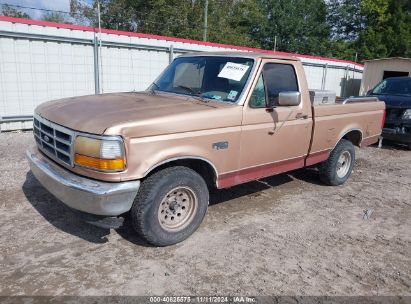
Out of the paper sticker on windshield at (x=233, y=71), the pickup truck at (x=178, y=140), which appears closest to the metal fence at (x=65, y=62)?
the pickup truck at (x=178, y=140)

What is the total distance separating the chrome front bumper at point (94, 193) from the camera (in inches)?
127

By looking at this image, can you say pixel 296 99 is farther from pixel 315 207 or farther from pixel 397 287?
pixel 397 287

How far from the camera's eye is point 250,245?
13.1 feet

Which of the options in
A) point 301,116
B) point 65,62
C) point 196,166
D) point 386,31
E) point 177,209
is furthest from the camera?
point 386,31

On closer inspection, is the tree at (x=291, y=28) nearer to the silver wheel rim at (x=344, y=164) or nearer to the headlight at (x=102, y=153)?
the silver wheel rim at (x=344, y=164)

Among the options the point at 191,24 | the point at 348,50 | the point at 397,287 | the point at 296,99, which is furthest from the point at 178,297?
the point at 348,50

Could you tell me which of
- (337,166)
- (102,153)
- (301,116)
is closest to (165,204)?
(102,153)

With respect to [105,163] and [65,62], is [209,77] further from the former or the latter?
[65,62]

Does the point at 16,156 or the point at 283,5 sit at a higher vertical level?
the point at 283,5

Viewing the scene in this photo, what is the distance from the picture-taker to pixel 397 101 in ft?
30.7

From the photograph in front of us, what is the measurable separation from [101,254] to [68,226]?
79cm

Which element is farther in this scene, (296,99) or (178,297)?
(296,99)

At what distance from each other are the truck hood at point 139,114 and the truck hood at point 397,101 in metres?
6.80

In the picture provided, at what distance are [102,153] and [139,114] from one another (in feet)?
1.85
